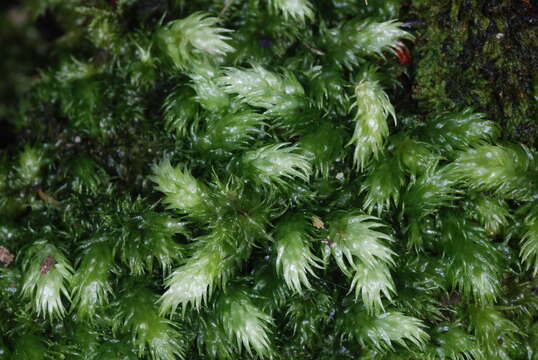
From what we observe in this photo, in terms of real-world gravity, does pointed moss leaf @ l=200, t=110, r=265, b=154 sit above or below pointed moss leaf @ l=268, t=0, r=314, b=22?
below

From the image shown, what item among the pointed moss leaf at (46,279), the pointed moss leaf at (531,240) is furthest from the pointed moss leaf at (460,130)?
the pointed moss leaf at (46,279)

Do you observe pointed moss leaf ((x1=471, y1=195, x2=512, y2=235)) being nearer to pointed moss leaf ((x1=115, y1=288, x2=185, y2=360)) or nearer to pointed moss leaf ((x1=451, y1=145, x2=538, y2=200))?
pointed moss leaf ((x1=451, y1=145, x2=538, y2=200))

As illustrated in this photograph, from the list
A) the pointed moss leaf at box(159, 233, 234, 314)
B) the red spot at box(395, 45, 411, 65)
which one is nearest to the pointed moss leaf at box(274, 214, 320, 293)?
the pointed moss leaf at box(159, 233, 234, 314)

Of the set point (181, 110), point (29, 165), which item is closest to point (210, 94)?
point (181, 110)

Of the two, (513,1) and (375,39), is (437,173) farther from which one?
(513,1)

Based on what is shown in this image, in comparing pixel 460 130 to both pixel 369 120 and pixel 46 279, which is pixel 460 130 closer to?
pixel 369 120

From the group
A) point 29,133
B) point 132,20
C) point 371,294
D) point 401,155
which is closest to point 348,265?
point 371,294

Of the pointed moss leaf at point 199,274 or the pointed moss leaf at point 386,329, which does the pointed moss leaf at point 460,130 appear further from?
the pointed moss leaf at point 199,274
